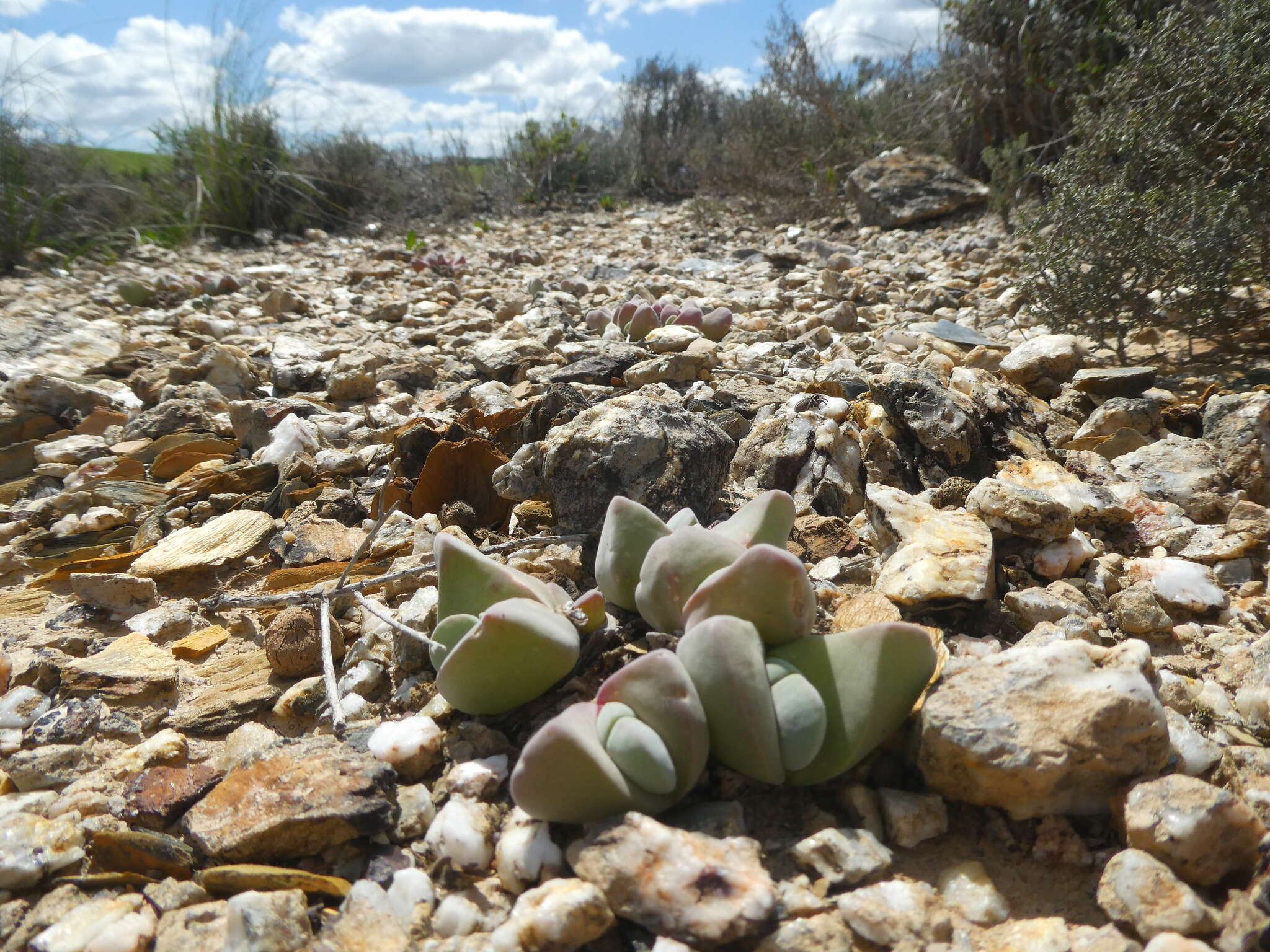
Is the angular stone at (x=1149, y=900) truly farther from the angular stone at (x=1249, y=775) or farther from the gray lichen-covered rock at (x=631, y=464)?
the gray lichen-covered rock at (x=631, y=464)

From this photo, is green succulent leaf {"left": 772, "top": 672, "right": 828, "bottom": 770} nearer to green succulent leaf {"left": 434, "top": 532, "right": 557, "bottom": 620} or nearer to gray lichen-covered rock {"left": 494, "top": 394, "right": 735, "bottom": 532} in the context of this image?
green succulent leaf {"left": 434, "top": 532, "right": 557, "bottom": 620}

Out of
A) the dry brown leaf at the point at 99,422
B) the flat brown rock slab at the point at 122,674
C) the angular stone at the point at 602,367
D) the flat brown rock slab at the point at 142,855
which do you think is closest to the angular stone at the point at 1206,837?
the flat brown rock slab at the point at 142,855

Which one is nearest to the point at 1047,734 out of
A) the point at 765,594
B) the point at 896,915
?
the point at 896,915

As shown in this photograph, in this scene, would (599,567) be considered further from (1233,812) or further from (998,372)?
(998,372)

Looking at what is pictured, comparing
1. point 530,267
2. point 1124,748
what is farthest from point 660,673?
point 530,267

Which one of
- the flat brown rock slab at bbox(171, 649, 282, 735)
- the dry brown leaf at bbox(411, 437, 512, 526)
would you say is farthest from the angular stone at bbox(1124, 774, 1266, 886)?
the dry brown leaf at bbox(411, 437, 512, 526)

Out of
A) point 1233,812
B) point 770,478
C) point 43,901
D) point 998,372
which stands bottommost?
point 43,901
